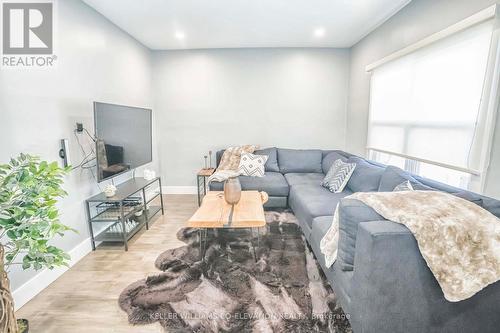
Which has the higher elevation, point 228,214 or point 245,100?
point 245,100

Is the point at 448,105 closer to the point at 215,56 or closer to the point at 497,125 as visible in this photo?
the point at 497,125

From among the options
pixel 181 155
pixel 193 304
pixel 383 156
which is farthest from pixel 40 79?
pixel 383 156

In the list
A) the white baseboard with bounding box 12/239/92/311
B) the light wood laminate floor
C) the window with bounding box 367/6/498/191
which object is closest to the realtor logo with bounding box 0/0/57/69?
the white baseboard with bounding box 12/239/92/311

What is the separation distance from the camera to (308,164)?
13.6 feet

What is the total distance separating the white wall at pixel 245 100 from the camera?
427 centimetres

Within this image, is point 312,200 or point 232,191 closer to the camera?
point 232,191

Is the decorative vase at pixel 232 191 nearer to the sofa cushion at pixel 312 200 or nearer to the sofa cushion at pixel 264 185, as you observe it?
the sofa cushion at pixel 312 200

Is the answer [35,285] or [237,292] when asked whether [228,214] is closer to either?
[237,292]

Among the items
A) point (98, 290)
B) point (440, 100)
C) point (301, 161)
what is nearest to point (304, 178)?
point (301, 161)

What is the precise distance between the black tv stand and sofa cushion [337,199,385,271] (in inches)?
84.3

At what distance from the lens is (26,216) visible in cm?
123

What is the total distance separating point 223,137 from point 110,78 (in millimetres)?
2015

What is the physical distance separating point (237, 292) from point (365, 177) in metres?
1.88

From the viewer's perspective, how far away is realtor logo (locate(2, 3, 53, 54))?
1882 millimetres
